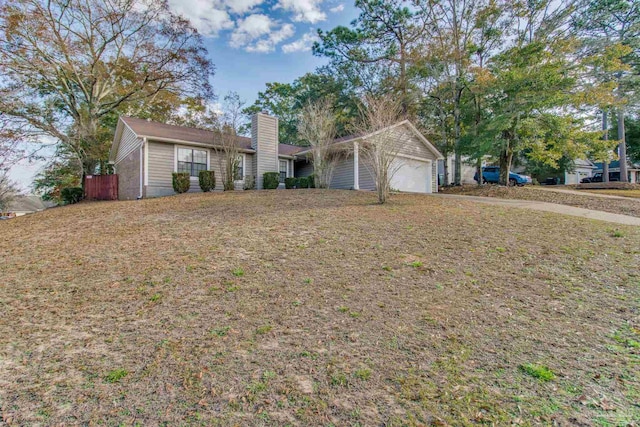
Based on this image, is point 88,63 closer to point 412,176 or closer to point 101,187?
point 101,187

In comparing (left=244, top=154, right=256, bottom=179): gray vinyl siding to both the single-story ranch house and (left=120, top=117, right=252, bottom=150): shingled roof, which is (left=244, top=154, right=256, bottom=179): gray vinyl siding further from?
(left=120, top=117, right=252, bottom=150): shingled roof

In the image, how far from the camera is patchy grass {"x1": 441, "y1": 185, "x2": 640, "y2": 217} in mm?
9748

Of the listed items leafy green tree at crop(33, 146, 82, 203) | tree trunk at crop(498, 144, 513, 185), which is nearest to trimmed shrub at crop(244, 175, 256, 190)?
leafy green tree at crop(33, 146, 82, 203)

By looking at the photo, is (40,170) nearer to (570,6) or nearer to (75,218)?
(75,218)

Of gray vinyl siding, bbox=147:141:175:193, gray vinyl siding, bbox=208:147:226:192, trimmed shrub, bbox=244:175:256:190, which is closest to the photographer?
gray vinyl siding, bbox=147:141:175:193

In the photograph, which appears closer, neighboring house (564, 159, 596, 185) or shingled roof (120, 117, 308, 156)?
shingled roof (120, 117, 308, 156)

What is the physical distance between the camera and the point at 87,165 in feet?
54.4

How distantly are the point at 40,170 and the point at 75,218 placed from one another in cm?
1526

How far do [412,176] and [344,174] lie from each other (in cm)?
364

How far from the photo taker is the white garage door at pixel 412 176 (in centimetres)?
1546

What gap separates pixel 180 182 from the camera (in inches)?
520

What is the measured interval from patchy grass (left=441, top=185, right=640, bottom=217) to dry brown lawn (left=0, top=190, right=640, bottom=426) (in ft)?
15.5

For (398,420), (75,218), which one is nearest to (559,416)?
(398,420)

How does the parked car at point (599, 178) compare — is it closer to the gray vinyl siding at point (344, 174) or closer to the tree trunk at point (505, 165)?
the tree trunk at point (505, 165)
